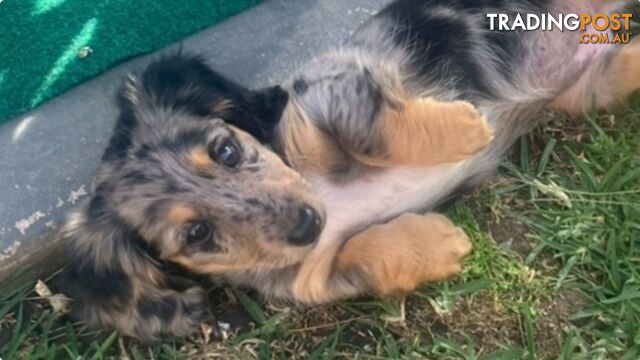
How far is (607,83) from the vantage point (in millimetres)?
3125

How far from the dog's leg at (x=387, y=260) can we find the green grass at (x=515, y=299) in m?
0.17

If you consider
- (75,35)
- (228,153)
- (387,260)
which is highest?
(228,153)

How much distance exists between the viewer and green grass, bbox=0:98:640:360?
2846 millimetres

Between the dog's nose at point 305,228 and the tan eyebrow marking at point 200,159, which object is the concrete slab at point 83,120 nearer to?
the tan eyebrow marking at point 200,159

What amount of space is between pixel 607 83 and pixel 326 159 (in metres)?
A: 1.03

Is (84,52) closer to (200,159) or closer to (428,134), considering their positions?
(200,159)

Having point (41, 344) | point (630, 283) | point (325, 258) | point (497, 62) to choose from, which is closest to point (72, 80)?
point (41, 344)

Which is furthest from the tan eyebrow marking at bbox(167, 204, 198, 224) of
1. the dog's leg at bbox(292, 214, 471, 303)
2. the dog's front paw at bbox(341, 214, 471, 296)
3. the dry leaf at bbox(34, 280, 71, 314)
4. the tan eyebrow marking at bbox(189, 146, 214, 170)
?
the dry leaf at bbox(34, 280, 71, 314)

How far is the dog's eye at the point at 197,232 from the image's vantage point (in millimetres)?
2715

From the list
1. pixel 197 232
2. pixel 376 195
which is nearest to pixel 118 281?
pixel 197 232

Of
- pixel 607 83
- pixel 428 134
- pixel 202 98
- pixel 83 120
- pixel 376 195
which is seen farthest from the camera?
pixel 83 120

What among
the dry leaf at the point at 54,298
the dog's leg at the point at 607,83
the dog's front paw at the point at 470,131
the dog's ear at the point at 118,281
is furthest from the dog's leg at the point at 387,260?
the dry leaf at the point at 54,298

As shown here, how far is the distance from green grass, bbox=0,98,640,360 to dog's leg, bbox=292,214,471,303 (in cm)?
17

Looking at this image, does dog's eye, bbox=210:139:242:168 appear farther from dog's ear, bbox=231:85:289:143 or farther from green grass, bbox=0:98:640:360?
green grass, bbox=0:98:640:360
